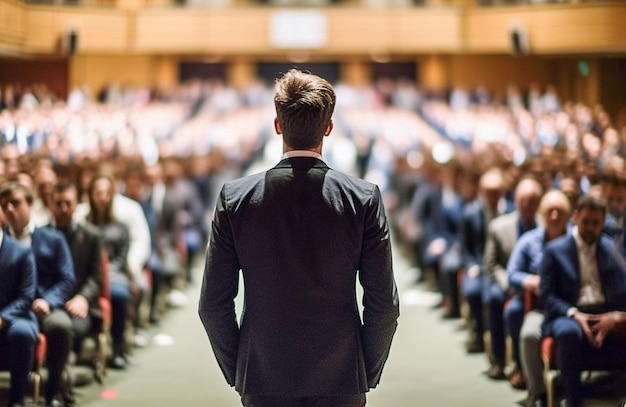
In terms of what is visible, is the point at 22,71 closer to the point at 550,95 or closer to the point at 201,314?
the point at 550,95

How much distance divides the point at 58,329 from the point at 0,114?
333 inches

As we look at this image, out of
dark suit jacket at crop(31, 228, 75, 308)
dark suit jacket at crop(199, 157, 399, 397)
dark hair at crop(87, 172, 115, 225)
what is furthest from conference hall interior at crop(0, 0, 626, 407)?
dark suit jacket at crop(199, 157, 399, 397)

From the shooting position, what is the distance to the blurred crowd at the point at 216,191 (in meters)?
6.24

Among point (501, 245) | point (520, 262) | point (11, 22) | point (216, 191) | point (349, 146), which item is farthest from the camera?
point (11, 22)

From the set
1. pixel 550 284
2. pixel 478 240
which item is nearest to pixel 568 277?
pixel 550 284

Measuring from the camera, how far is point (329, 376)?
9.12ft

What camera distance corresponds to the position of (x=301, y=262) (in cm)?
275

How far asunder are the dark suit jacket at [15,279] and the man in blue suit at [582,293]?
272cm

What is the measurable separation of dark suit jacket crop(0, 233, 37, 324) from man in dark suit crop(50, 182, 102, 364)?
86 cm

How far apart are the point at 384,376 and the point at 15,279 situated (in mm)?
2804

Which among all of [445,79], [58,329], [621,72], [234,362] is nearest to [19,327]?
[58,329]

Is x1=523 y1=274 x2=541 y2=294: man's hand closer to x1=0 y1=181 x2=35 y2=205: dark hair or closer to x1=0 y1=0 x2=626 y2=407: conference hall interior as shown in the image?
x1=0 y1=0 x2=626 y2=407: conference hall interior

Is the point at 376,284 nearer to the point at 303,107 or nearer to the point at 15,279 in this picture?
the point at 303,107

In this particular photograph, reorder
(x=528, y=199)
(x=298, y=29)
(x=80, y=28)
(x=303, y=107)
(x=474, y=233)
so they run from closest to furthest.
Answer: (x=303, y=107)
(x=528, y=199)
(x=474, y=233)
(x=80, y=28)
(x=298, y=29)
